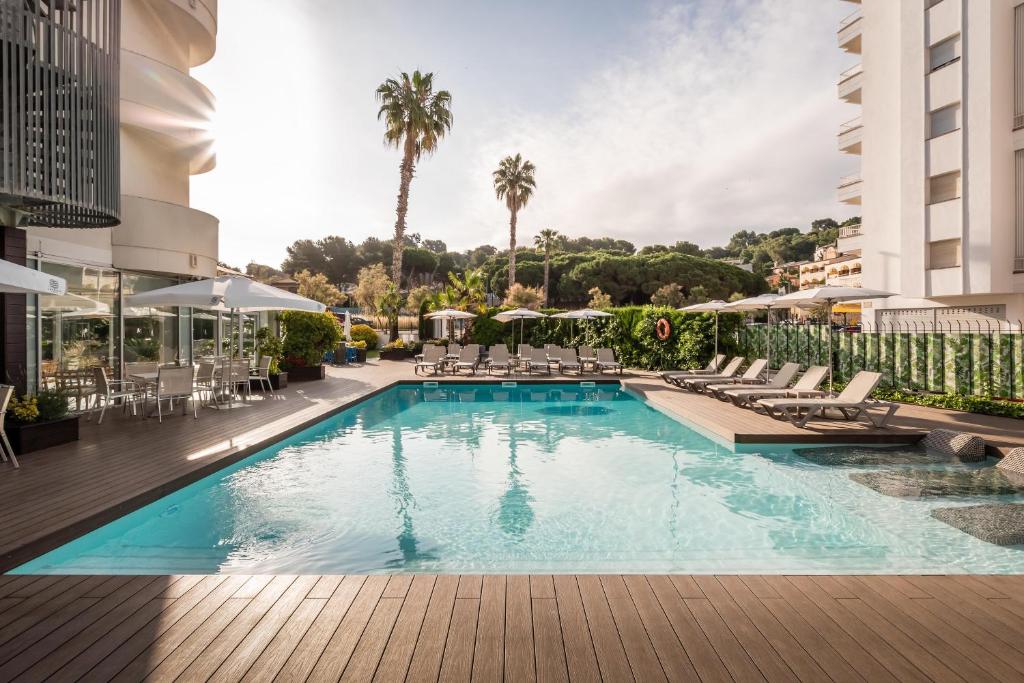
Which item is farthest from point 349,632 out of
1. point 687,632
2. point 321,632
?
point 687,632

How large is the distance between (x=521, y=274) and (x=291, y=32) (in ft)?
156

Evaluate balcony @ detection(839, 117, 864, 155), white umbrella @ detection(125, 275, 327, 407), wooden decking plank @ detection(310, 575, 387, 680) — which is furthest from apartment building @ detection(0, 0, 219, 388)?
balcony @ detection(839, 117, 864, 155)

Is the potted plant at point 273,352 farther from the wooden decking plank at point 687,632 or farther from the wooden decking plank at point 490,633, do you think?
the wooden decking plank at point 687,632

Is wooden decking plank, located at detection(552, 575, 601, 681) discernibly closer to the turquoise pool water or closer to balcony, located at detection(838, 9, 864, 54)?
the turquoise pool water

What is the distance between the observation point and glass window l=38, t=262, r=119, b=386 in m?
9.27

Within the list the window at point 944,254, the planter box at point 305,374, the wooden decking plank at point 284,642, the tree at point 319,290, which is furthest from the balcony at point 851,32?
the tree at point 319,290

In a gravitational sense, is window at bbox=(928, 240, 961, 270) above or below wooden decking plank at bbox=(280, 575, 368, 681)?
above

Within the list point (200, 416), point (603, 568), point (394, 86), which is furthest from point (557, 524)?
point (394, 86)

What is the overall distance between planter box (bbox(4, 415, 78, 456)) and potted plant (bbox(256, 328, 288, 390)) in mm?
5984

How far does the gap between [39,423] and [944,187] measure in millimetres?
23657

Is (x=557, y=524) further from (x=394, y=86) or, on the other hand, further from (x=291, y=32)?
(x=394, y=86)

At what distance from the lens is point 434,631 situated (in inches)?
109

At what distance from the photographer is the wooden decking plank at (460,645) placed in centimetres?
240

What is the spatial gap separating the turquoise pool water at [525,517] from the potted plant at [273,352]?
537 centimetres
